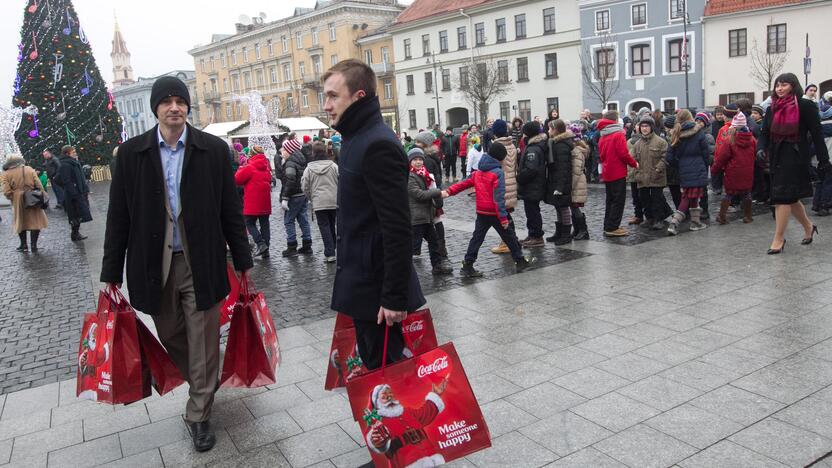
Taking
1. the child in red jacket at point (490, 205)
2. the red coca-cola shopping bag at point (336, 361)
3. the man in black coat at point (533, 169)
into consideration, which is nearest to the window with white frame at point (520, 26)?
the man in black coat at point (533, 169)

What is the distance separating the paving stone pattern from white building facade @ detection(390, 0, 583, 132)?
4245 centimetres

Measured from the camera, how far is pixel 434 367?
296 cm

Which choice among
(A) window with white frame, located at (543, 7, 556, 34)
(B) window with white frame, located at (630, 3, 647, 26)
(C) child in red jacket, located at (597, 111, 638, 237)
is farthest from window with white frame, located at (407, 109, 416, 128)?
(C) child in red jacket, located at (597, 111, 638, 237)

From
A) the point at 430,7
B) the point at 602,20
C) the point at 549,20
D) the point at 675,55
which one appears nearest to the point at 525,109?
the point at 549,20

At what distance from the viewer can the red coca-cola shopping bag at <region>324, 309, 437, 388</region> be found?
338 cm

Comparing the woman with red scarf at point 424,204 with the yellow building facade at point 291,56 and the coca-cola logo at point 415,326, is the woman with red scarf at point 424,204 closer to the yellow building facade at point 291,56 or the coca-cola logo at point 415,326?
the coca-cola logo at point 415,326

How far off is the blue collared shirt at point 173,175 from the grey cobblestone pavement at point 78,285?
7.39 feet

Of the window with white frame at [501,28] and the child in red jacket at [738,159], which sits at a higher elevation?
the window with white frame at [501,28]

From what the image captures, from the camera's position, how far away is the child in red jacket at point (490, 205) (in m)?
7.88

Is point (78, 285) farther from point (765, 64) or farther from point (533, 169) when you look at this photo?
point (765, 64)

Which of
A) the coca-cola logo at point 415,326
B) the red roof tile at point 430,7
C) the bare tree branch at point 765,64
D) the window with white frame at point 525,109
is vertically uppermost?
the red roof tile at point 430,7

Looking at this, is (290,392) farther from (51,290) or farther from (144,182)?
(51,290)

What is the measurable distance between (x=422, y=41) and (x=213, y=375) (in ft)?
181

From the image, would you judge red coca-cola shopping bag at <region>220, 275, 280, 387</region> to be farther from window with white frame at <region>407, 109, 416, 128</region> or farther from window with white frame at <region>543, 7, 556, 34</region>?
window with white frame at <region>407, 109, 416, 128</region>
